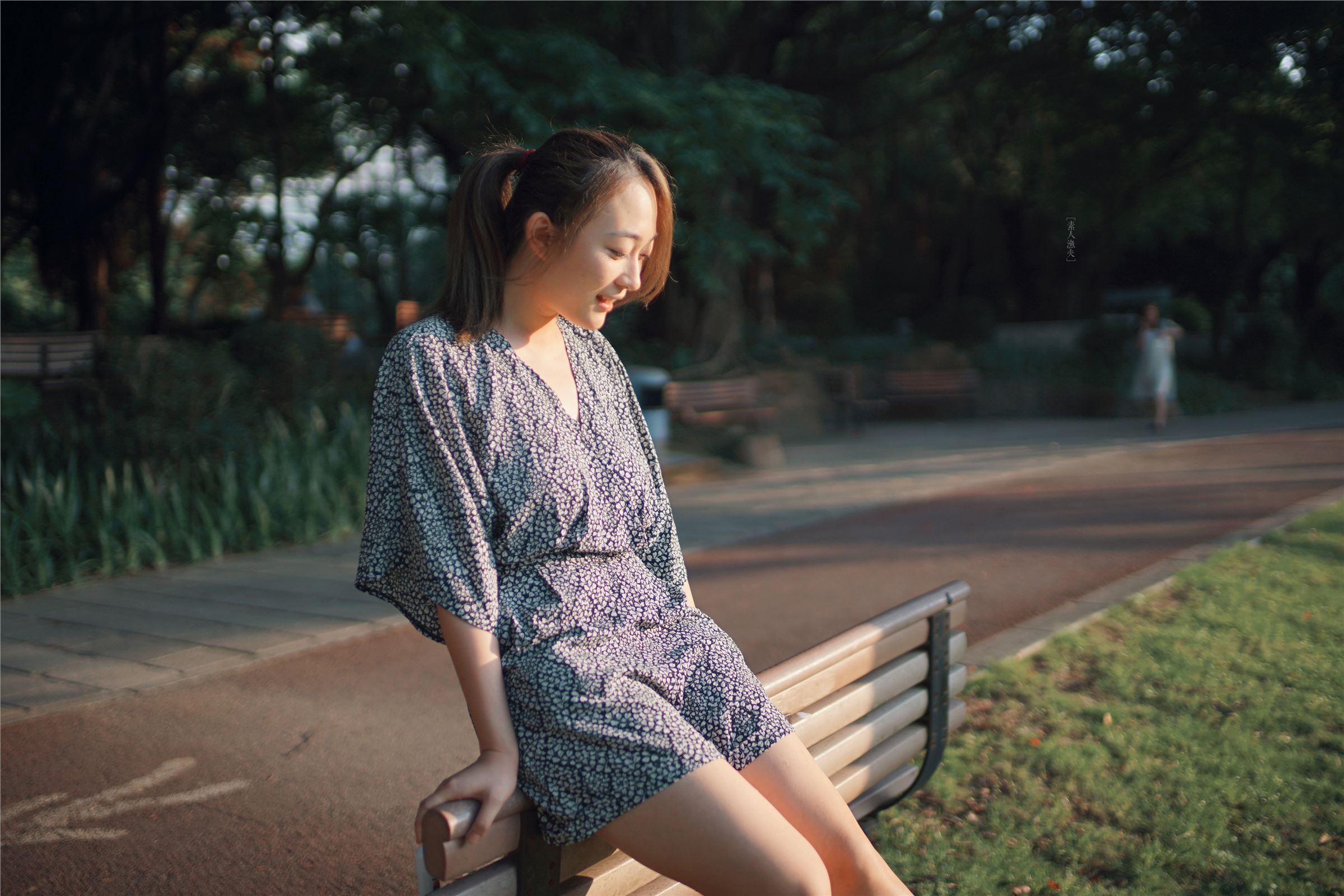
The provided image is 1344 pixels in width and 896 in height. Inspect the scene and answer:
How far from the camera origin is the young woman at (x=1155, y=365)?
16.0 meters

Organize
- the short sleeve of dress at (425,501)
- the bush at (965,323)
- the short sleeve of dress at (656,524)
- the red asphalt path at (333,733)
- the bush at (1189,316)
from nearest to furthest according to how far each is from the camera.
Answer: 1. the short sleeve of dress at (425,501)
2. the short sleeve of dress at (656,524)
3. the red asphalt path at (333,733)
4. the bush at (965,323)
5. the bush at (1189,316)

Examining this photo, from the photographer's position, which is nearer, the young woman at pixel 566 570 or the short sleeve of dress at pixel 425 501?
the young woman at pixel 566 570

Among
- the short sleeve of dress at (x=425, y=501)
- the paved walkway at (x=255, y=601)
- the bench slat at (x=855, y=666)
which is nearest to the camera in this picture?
the short sleeve of dress at (x=425, y=501)

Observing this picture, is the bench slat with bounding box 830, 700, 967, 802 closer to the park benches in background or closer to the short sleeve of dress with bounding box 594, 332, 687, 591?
the short sleeve of dress with bounding box 594, 332, 687, 591

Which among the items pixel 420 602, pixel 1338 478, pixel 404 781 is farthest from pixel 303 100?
pixel 420 602

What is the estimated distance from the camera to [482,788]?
5.44 feet

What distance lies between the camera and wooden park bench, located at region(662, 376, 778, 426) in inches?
554

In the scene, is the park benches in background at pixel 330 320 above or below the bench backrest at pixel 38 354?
above

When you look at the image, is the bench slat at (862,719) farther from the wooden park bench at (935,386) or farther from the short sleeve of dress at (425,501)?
the wooden park bench at (935,386)

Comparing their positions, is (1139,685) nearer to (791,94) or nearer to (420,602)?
(420,602)

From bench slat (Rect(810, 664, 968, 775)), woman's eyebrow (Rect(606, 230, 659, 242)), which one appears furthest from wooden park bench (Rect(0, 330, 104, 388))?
woman's eyebrow (Rect(606, 230, 659, 242))

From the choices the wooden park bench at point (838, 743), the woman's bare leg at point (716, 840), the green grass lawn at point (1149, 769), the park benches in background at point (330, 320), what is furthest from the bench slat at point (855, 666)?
the park benches in background at point (330, 320)

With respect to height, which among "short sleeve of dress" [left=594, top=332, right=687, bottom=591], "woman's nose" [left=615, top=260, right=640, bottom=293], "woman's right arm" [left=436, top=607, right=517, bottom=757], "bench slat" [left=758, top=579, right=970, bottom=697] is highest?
"woman's nose" [left=615, top=260, right=640, bottom=293]

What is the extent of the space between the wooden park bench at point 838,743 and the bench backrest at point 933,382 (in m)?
16.7
